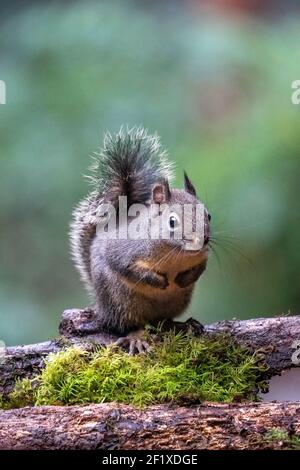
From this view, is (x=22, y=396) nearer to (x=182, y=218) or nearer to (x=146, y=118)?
(x=182, y=218)

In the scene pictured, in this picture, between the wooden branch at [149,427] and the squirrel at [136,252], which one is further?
the squirrel at [136,252]

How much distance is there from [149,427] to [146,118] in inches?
82.3

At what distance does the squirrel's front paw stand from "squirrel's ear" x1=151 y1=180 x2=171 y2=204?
1.41 feet

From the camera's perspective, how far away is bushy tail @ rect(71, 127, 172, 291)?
2723 millimetres

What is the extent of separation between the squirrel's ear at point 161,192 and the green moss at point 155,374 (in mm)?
417

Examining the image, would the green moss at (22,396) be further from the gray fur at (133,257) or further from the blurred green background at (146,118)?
the blurred green background at (146,118)

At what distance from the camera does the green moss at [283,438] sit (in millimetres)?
1845

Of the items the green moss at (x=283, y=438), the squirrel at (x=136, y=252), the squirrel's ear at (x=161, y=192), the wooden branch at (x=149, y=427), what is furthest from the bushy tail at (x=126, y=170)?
the green moss at (x=283, y=438)

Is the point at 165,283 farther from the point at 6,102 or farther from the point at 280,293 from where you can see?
the point at 6,102

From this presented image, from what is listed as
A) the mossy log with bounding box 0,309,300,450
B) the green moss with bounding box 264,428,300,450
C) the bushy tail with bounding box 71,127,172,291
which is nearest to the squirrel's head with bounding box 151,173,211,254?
the bushy tail with bounding box 71,127,172,291

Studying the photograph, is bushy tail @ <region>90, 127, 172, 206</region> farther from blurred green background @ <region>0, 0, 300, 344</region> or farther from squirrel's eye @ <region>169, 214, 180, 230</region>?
blurred green background @ <region>0, 0, 300, 344</region>

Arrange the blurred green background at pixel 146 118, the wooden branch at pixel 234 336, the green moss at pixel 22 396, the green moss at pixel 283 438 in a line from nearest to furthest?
the green moss at pixel 283 438, the green moss at pixel 22 396, the wooden branch at pixel 234 336, the blurred green background at pixel 146 118

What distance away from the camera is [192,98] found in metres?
3.85

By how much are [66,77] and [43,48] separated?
0.18 m
